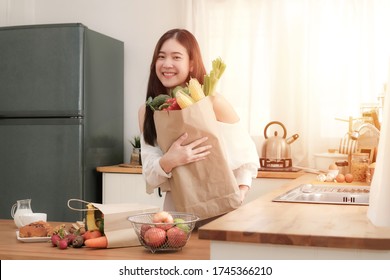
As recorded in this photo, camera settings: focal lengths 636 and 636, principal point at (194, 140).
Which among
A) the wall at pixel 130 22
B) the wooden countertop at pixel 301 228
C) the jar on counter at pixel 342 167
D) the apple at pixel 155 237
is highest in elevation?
the wall at pixel 130 22

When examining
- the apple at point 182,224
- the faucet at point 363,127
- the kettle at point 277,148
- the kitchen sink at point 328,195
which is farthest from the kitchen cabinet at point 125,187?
the apple at point 182,224

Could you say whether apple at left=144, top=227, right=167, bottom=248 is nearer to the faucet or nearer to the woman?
the woman

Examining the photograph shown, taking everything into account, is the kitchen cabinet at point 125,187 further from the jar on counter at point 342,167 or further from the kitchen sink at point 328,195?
the kitchen sink at point 328,195

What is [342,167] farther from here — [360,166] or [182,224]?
[182,224]

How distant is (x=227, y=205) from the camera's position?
7.13 ft

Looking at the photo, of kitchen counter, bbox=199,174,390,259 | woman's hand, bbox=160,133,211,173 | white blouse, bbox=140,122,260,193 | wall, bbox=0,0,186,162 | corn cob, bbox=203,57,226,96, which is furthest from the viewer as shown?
wall, bbox=0,0,186,162

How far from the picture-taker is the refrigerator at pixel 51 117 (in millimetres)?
4203

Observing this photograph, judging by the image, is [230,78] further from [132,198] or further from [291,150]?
[132,198]

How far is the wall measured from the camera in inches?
184

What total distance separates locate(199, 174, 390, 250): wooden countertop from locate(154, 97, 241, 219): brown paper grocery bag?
11cm

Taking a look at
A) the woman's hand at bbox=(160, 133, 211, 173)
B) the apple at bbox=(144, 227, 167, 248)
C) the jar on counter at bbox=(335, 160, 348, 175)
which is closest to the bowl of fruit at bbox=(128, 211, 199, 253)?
the apple at bbox=(144, 227, 167, 248)

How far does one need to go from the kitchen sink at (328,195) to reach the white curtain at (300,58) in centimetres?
137

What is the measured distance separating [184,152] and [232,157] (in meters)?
0.35

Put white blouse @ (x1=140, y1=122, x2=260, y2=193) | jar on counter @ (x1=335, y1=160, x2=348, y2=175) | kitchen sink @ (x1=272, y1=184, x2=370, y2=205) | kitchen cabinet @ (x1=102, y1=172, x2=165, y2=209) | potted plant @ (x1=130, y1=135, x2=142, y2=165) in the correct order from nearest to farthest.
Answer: white blouse @ (x1=140, y1=122, x2=260, y2=193) → kitchen sink @ (x1=272, y1=184, x2=370, y2=205) → jar on counter @ (x1=335, y1=160, x2=348, y2=175) → kitchen cabinet @ (x1=102, y1=172, x2=165, y2=209) → potted plant @ (x1=130, y1=135, x2=142, y2=165)
